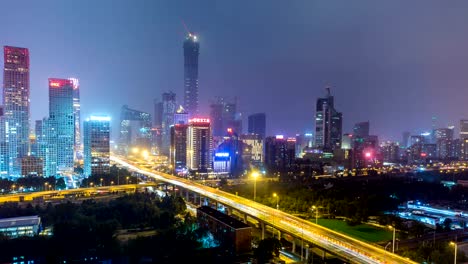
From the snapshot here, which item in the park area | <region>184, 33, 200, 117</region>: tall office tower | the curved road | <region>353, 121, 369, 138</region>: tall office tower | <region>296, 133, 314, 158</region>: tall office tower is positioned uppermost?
<region>184, 33, 200, 117</region>: tall office tower

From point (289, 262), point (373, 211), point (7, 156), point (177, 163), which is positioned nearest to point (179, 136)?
point (177, 163)

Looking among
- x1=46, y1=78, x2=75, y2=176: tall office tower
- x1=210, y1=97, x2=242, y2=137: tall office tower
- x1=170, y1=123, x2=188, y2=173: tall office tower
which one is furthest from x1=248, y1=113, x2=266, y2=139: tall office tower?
x1=46, y1=78, x2=75, y2=176: tall office tower

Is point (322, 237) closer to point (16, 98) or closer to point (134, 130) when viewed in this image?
point (16, 98)

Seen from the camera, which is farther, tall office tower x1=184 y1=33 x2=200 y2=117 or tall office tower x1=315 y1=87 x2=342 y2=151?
tall office tower x1=184 y1=33 x2=200 y2=117

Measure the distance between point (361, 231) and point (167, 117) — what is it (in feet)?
250

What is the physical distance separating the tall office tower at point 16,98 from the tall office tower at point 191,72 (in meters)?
58.4

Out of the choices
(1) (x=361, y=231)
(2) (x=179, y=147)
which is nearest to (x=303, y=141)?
(2) (x=179, y=147)

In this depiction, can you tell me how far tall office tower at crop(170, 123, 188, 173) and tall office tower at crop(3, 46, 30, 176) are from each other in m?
20.6

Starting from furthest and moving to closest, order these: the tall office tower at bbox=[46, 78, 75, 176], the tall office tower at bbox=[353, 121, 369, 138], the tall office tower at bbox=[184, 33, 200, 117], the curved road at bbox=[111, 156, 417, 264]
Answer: the tall office tower at bbox=[184, 33, 200, 117], the tall office tower at bbox=[353, 121, 369, 138], the tall office tower at bbox=[46, 78, 75, 176], the curved road at bbox=[111, 156, 417, 264]

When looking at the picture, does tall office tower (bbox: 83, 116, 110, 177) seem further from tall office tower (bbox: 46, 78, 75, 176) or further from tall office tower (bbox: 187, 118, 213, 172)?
tall office tower (bbox: 187, 118, 213, 172)

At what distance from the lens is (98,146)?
43.4m

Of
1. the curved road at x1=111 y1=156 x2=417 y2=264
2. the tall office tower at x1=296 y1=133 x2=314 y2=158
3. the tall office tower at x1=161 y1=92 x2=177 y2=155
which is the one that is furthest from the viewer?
the tall office tower at x1=296 y1=133 x2=314 y2=158

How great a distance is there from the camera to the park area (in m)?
21.6

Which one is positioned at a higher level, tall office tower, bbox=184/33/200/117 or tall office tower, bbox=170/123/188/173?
tall office tower, bbox=184/33/200/117
